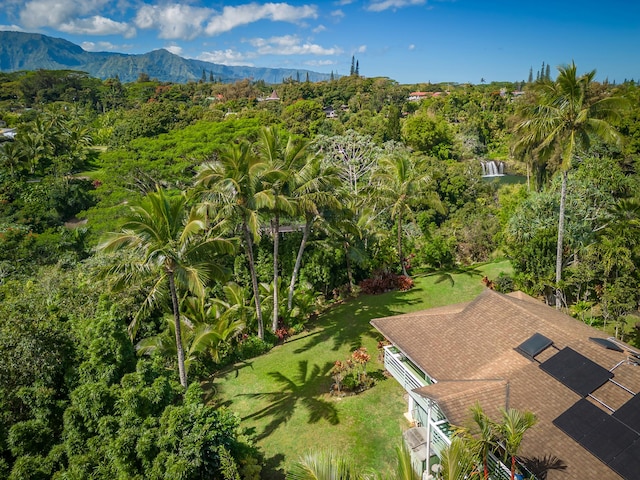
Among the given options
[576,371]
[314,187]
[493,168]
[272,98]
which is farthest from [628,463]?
[272,98]

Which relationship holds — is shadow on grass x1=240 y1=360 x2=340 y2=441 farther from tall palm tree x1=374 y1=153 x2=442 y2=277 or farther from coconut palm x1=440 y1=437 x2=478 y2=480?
tall palm tree x1=374 y1=153 x2=442 y2=277

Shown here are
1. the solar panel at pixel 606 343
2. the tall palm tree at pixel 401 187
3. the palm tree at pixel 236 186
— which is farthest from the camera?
the tall palm tree at pixel 401 187

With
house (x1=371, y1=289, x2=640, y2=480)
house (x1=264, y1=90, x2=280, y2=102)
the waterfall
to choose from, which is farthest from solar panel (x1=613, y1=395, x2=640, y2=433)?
house (x1=264, y1=90, x2=280, y2=102)

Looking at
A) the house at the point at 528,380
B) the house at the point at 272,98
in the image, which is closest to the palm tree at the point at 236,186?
the house at the point at 528,380

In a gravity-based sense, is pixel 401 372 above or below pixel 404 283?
above

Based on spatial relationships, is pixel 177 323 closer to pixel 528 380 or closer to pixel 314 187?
pixel 314 187

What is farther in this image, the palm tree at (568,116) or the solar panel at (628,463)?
the palm tree at (568,116)

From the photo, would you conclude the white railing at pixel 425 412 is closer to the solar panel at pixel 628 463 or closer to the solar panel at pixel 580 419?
the solar panel at pixel 580 419
